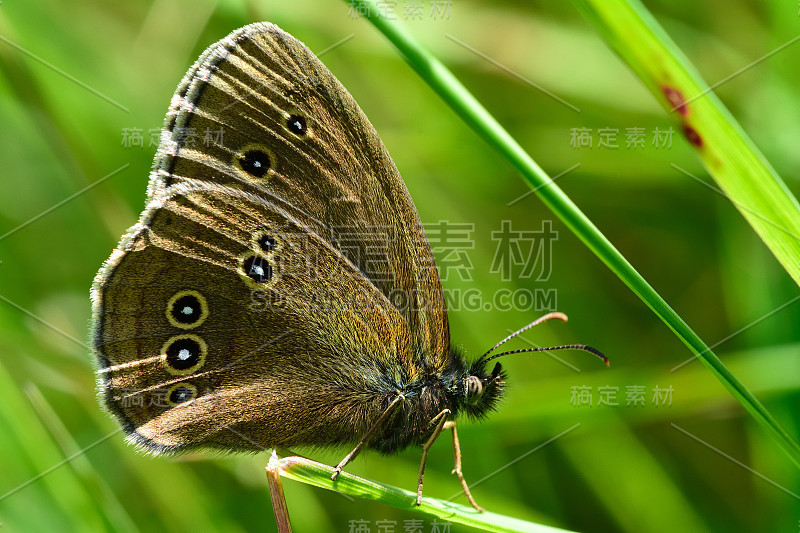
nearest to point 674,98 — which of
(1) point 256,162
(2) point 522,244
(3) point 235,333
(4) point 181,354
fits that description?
(1) point 256,162

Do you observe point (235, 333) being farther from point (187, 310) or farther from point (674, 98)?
point (674, 98)

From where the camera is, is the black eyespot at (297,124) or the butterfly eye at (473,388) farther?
the butterfly eye at (473,388)

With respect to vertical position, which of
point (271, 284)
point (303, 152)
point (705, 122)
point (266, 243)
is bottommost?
point (705, 122)

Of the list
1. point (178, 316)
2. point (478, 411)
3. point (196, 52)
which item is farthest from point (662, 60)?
point (196, 52)

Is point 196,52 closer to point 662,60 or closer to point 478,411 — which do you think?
point 478,411

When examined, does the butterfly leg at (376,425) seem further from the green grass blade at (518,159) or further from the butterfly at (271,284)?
the green grass blade at (518,159)

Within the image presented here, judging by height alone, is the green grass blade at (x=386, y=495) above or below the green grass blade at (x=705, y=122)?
below

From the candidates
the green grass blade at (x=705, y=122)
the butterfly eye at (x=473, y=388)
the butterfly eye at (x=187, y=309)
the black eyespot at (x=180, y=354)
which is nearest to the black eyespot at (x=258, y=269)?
the butterfly eye at (x=187, y=309)
